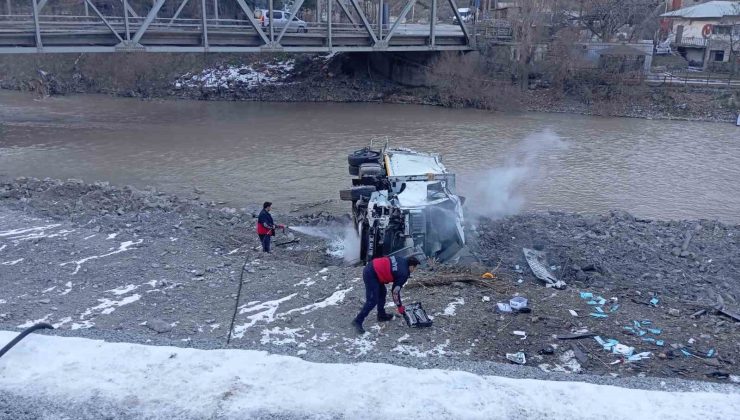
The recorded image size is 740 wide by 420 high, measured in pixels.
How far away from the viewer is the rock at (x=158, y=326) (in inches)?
337

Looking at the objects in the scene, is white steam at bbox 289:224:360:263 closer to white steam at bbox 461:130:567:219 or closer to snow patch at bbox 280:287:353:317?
snow patch at bbox 280:287:353:317

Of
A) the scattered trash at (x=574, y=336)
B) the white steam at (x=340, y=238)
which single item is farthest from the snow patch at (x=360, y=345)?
the white steam at (x=340, y=238)

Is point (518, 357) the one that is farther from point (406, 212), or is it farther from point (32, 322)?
point (32, 322)

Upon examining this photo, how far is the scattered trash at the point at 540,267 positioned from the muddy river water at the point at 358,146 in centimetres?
491

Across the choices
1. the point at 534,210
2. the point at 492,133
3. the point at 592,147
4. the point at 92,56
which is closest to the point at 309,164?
the point at 534,210

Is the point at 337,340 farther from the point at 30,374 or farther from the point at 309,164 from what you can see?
the point at 309,164

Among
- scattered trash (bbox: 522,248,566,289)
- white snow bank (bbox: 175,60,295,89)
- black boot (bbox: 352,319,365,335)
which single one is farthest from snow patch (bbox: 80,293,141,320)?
white snow bank (bbox: 175,60,295,89)

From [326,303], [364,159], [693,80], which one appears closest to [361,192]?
[364,159]

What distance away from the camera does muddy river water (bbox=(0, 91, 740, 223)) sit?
20.5 metres

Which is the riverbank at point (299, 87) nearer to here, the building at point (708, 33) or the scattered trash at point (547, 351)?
the building at point (708, 33)

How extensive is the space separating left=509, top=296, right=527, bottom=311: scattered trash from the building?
42.5 m

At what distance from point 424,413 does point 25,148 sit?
2582cm

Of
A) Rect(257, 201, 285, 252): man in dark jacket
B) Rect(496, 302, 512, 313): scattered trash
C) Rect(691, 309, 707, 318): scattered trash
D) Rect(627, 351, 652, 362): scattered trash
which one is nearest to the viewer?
Rect(627, 351, 652, 362): scattered trash

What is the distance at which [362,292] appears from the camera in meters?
10.0
